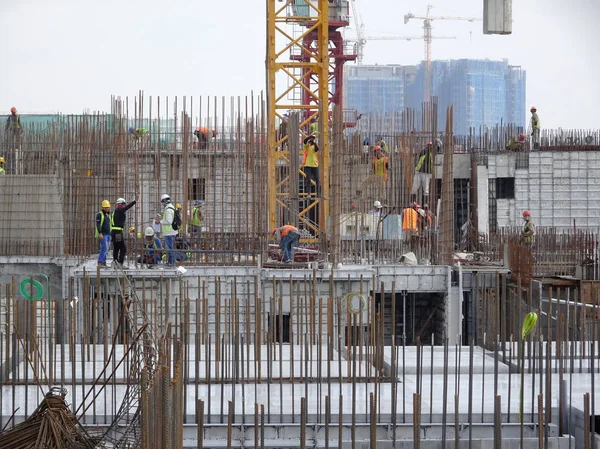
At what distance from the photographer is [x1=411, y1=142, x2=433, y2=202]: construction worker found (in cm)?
2277

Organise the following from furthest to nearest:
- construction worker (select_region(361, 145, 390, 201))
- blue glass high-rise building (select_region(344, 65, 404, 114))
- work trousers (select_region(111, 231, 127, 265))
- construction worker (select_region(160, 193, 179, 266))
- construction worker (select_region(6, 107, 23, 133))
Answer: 1. blue glass high-rise building (select_region(344, 65, 404, 114))
2. construction worker (select_region(6, 107, 23, 133))
3. construction worker (select_region(361, 145, 390, 201))
4. work trousers (select_region(111, 231, 127, 265))
5. construction worker (select_region(160, 193, 179, 266))

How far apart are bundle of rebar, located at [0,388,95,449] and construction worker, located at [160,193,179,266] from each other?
992cm

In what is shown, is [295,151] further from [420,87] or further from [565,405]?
[420,87]

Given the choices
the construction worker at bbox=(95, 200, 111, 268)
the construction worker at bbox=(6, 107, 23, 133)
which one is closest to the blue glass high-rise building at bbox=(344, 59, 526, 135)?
the construction worker at bbox=(6, 107, 23, 133)

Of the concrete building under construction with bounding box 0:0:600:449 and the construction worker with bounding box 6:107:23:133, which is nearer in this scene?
the concrete building under construction with bounding box 0:0:600:449

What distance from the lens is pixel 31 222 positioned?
70.8ft

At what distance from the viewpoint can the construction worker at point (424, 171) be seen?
896 inches

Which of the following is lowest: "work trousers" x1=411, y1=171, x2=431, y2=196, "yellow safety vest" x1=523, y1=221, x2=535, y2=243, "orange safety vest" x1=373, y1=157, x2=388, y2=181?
"yellow safety vest" x1=523, y1=221, x2=535, y2=243

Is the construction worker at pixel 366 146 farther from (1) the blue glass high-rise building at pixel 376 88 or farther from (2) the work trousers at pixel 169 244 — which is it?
(1) the blue glass high-rise building at pixel 376 88

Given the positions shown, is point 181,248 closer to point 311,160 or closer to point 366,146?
point 311,160

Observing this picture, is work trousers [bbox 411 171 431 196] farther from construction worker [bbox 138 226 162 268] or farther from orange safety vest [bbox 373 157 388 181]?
construction worker [bbox 138 226 162 268]

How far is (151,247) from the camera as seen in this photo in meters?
20.8

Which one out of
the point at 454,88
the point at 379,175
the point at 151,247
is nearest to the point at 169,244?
the point at 151,247

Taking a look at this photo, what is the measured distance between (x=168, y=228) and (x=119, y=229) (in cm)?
87
